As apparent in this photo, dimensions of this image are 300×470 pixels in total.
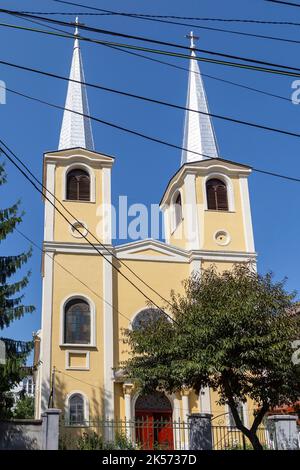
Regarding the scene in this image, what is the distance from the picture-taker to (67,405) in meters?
22.8

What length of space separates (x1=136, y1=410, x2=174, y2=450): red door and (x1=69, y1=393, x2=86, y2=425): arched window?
2219mm

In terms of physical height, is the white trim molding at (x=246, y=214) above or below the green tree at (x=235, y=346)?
above

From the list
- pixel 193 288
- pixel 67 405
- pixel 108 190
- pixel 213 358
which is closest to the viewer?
pixel 213 358

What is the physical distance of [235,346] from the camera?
15141 mm

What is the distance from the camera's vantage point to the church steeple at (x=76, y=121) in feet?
95.5

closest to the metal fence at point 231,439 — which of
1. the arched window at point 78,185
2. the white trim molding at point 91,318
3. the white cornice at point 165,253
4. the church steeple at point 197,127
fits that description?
the white trim molding at point 91,318

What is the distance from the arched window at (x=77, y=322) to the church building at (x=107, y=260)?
4 centimetres

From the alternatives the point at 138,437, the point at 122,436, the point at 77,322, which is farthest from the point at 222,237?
the point at 122,436

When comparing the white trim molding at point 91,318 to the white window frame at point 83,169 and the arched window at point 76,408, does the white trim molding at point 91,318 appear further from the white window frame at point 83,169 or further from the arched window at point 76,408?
the white window frame at point 83,169

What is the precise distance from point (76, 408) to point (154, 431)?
336cm

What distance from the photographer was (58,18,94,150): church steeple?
29.1 m
